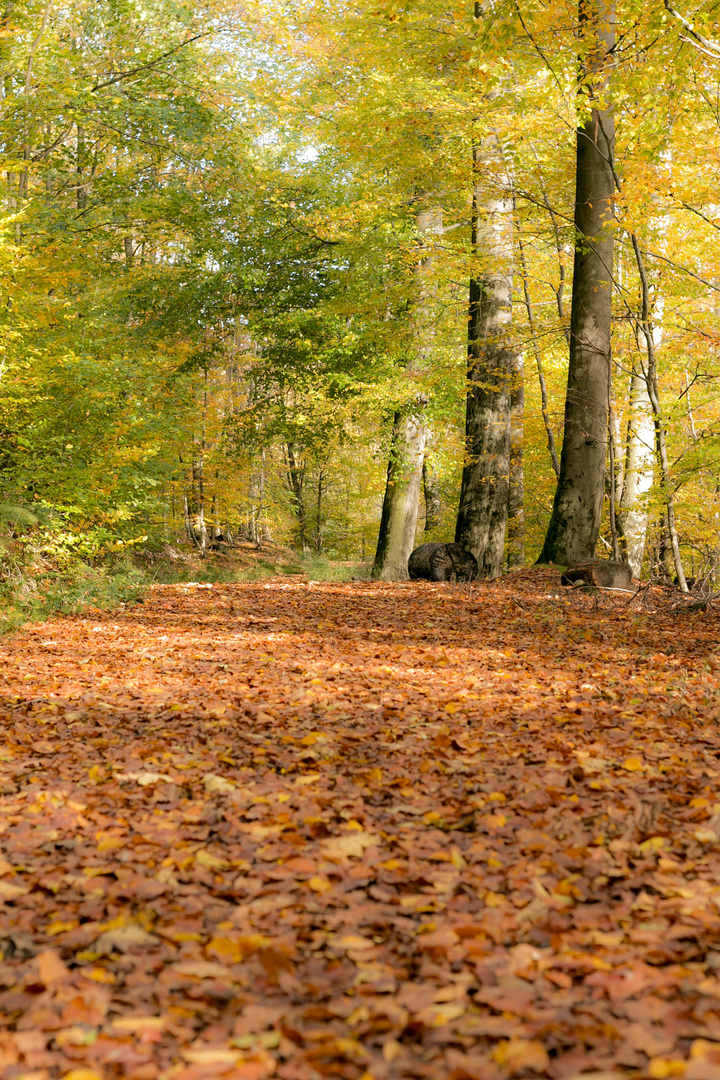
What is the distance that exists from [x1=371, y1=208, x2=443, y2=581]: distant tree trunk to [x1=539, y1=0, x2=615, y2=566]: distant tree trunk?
3533 mm

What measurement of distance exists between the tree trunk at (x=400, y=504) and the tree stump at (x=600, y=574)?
554cm

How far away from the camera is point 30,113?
11625 millimetres

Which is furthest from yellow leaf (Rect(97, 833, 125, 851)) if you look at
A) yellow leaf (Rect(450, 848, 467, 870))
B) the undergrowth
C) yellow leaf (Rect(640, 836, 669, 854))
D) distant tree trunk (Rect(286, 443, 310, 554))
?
distant tree trunk (Rect(286, 443, 310, 554))

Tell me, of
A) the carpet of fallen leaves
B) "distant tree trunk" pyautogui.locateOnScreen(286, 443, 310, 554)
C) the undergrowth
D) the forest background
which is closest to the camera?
the carpet of fallen leaves

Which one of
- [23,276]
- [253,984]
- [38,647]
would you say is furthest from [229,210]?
[253,984]

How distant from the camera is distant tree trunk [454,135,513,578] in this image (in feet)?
38.2

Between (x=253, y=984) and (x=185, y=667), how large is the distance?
394 centimetres

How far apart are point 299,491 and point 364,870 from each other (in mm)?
27184

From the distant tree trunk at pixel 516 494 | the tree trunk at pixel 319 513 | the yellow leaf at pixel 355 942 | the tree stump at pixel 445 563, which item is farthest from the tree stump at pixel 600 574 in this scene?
the tree trunk at pixel 319 513

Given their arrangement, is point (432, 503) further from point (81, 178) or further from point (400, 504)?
point (81, 178)

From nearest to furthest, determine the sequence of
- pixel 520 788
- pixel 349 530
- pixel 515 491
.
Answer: pixel 520 788 < pixel 515 491 < pixel 349 530

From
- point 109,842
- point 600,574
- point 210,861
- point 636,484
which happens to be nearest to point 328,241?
point 636,484

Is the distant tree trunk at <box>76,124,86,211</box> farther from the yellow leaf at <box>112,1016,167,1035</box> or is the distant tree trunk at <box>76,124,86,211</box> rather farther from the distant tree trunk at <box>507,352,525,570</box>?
the yellow leaf at <box>112,1016,167,1035</box>

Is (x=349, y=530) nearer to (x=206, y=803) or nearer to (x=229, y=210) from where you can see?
(x=229, y=210)
